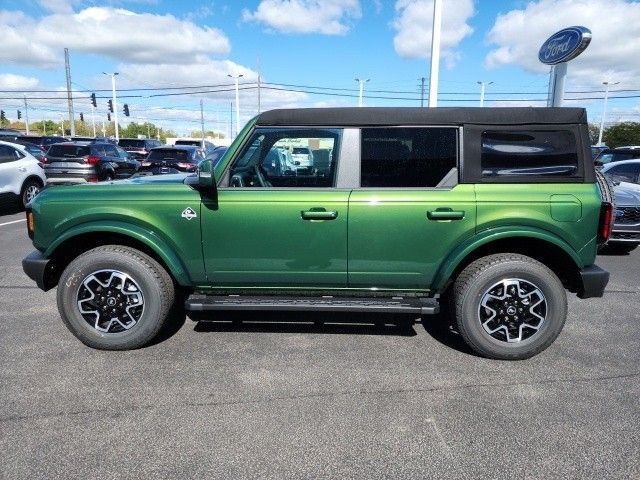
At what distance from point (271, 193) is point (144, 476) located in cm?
199

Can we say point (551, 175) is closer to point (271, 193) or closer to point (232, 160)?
point (271, 193)

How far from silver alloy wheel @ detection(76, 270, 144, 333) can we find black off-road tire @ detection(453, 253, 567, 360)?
2.48m

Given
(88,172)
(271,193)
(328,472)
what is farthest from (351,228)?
(88,172)

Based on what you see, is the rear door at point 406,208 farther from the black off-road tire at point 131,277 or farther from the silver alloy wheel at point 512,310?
the black off-road tire at point 131,277

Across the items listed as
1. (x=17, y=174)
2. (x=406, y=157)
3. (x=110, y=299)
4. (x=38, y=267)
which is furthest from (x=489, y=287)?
(x=17, y=174)

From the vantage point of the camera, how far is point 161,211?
343 cm

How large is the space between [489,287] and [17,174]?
409 inches

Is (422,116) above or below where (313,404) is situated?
above

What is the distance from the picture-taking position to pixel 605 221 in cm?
332

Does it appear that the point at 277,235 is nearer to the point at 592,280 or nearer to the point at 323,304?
the point at 323,304

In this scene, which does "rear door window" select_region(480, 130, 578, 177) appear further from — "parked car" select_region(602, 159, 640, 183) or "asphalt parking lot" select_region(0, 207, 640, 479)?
"parked car" select_region(602, 159, 640, 183)

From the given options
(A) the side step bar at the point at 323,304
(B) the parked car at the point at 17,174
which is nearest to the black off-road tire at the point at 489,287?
(A) the side step bar at the point at 323,304

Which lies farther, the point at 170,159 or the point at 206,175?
the point at 170,159

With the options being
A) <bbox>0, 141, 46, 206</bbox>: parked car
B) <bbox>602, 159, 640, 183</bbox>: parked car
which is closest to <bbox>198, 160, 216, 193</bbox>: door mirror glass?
<bbox>602, 159, 640, 183</bbox>: parked car
